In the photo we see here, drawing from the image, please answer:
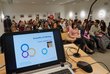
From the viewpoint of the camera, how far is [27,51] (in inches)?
37.5

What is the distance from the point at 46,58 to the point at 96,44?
4.24 m

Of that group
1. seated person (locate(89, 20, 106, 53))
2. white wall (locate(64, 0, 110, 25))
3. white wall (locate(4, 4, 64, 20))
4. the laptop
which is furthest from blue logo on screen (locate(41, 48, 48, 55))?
white wall (locate(4, 4, 64, 20))

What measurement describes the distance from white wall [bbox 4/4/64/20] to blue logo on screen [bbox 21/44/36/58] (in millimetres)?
12120

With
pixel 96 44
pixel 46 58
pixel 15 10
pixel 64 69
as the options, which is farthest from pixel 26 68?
pixel 15 10

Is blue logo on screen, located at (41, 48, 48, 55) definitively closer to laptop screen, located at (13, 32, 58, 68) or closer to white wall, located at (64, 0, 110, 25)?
laptop screen, located at (13, 32, 58, 68)

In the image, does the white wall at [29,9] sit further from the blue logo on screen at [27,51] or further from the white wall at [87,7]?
the blue logo on screen at [27,51]

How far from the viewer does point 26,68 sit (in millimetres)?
938

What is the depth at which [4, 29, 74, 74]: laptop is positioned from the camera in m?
0.90

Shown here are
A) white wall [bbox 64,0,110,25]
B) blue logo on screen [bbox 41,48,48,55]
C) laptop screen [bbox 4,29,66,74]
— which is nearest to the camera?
laptop screen [bbox 4,29,66,74]

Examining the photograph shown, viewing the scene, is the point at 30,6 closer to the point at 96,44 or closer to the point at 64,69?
the point at 96,44

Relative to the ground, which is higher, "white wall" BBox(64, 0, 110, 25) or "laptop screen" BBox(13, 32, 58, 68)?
"white wall" BBox(64, 0, 110, 25)

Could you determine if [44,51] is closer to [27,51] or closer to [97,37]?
[27,51]

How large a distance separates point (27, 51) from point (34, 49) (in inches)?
2.1

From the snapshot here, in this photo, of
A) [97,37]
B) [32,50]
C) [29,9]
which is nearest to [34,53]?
[32,50]
